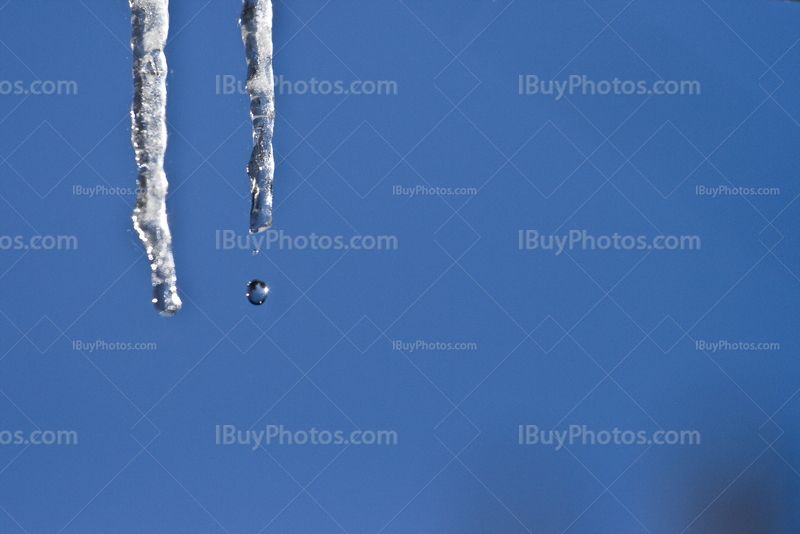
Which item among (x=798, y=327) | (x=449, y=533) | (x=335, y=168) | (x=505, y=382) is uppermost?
(x=335, y=168)

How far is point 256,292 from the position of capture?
2.54 meters

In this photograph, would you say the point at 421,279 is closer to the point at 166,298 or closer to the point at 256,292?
the point at 256,292

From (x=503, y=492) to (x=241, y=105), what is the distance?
196cm

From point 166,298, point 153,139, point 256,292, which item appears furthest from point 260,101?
point 166,298

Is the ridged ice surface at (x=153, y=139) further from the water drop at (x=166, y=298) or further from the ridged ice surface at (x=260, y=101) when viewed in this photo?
the ridged ice surface at (x=260, y=101)

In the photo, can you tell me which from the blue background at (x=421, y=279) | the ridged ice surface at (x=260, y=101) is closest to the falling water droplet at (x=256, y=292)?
the blue background at (x=421, y=279)

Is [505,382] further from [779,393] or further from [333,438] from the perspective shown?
[779,393]

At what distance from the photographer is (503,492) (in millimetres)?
2562

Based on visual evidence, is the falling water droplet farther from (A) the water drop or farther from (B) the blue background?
(A) the water drop

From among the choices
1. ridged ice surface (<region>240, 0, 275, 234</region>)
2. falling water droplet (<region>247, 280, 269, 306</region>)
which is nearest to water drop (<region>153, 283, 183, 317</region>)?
falling water droplet (<region>247, 280, 269, 306</region>)

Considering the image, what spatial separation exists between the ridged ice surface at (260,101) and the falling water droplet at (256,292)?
0.73ft

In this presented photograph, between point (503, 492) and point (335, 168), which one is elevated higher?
point (335, 168)

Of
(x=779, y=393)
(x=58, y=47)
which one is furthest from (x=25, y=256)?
(x=779, y=393)

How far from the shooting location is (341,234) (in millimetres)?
2559
